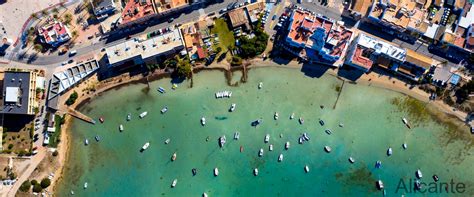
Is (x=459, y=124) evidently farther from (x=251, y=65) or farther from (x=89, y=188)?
(x=89, y=188)

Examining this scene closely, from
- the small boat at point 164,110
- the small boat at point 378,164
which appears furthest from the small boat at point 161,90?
the small boat at point 378,164

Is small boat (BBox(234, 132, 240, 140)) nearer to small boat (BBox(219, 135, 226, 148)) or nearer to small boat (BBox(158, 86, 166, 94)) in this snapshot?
small boat (BBox(219, 135, 226, 148))

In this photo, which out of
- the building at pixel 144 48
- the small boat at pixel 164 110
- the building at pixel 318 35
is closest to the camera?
the building at pixel 318 35

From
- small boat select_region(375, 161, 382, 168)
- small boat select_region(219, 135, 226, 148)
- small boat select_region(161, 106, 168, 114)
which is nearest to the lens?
small boat select_region(375, 161, 382, 168)

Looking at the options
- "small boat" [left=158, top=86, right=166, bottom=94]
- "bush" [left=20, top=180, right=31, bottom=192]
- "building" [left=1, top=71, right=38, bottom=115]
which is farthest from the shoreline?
"building" [left=1, top=71, right=38, bottom=115]

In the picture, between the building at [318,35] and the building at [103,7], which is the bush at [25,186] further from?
the building at [318,35]

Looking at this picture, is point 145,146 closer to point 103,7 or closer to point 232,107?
point 232,107
